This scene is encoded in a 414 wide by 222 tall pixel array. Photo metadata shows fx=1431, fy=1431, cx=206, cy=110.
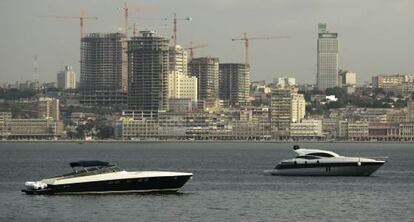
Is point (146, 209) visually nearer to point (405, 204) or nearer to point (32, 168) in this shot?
point (405, 204)

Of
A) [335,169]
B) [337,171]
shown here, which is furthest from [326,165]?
[337,171]

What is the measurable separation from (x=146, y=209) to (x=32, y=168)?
138 feet

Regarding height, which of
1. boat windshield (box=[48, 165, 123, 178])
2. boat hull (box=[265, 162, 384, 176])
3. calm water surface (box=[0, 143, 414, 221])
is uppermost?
boat windshield (box=[48, 165, 123, 178])

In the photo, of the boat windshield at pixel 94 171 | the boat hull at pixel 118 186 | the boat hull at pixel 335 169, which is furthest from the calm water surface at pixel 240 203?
the boat hull at pixel 335 169

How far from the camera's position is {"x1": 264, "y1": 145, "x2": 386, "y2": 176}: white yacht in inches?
3174

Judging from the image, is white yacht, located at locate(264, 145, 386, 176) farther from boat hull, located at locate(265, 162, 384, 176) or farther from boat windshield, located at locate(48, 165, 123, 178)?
boat windshield, located at locate(48, 165, 123, 178)

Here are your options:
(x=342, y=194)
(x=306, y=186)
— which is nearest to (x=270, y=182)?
(x=306, y=186)

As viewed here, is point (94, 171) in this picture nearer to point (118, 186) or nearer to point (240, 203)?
point (118, 186)

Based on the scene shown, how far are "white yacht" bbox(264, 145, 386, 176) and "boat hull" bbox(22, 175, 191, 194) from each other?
1765 centimetres

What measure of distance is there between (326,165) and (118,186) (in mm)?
20351

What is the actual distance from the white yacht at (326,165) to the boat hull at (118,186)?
17.7 m

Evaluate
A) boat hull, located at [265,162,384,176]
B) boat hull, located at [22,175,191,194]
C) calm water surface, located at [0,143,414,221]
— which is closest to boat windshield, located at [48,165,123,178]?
boat hull, located at [22,175,191,194]

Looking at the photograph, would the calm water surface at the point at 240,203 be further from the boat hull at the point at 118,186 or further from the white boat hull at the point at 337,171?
the white boat hull at the point at 337,171

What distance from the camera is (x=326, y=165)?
265 ft
